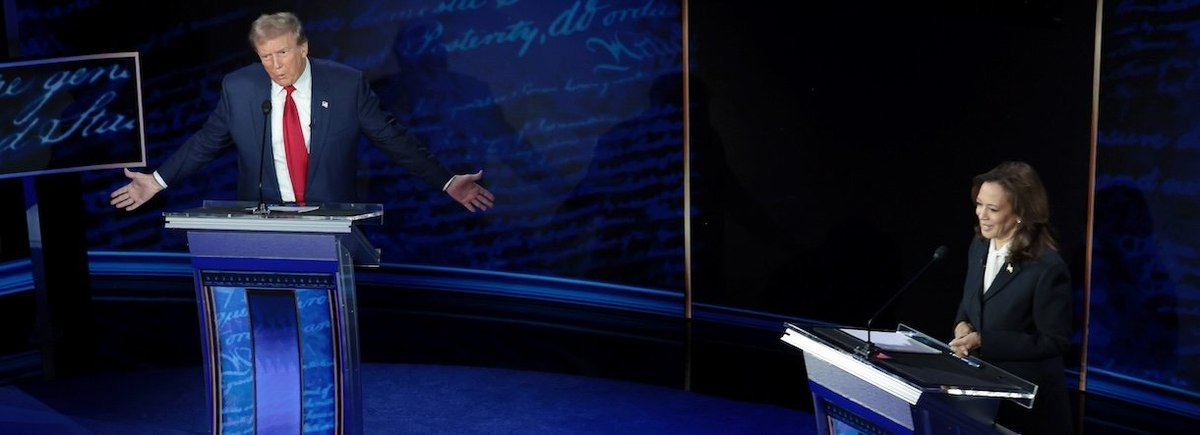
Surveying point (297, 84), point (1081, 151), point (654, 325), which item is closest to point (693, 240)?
point (654, 325)

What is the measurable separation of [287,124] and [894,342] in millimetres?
2229

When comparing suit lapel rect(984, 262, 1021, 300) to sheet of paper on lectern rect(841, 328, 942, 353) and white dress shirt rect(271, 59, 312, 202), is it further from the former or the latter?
white dress shirt rect(271, 59, 312, 202)

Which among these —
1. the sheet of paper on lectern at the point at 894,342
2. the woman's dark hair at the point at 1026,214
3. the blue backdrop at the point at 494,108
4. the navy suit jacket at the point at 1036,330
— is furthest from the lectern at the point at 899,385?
the blue backdrop at the point at 494,108

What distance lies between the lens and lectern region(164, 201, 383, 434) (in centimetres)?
347

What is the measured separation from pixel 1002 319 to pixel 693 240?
2.94m

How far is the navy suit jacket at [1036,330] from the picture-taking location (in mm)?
3086

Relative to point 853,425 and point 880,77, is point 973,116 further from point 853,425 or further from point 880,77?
point 853,425

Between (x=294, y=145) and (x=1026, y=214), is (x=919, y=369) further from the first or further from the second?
(x=294, y=145)

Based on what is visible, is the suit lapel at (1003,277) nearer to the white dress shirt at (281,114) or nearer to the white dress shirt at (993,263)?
the white dress shirt at (993,263)

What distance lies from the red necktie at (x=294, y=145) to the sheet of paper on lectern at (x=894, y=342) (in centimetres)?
204

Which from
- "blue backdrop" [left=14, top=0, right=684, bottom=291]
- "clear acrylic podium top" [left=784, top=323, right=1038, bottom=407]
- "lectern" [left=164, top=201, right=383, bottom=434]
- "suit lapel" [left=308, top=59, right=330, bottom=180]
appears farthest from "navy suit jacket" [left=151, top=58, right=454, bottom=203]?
"blue backdrop" [left=14, top=0, right=684, bottom=291]

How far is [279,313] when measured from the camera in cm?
357

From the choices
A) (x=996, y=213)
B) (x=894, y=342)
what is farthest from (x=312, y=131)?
(x=996, y=213)

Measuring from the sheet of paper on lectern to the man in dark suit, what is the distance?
1925mm
